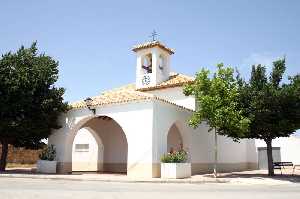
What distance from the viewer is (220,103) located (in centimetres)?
1944

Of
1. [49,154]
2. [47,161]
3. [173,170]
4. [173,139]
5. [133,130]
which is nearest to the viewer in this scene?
[173,170]

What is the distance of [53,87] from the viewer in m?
22.4

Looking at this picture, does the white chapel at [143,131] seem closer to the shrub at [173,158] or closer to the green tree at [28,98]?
the shrub at [173,158]

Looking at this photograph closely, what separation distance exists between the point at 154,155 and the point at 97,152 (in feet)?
31.5

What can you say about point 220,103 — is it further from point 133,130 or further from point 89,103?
point 89,103

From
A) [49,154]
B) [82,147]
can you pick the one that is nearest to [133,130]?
[49,154]

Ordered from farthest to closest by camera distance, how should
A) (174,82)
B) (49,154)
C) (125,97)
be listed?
(174,82) < (49,154) < (125,97)

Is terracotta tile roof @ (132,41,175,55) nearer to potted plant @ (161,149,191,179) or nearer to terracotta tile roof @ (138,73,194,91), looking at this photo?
terracotta tile roof @ (138,73,194,91)

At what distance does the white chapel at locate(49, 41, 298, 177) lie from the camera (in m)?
19.4

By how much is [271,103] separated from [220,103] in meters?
2.67

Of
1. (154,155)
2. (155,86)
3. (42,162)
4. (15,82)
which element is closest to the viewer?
(154,155)

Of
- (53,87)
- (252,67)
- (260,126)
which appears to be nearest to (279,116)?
(260,126)

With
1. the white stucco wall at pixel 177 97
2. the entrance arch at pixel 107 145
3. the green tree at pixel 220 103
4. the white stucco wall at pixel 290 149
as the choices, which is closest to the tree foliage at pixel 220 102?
the green tree at pixel 220 103

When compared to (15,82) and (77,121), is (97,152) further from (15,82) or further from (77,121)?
(15,82)
